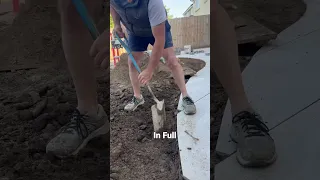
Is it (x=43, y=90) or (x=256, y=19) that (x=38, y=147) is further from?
(x=256, y=19)

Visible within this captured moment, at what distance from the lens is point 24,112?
1.30 meters

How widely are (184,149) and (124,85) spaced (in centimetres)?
30

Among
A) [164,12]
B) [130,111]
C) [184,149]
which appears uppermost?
[164,12]

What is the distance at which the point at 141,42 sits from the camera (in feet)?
3.85

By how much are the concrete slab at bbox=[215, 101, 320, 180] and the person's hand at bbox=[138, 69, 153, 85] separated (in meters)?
0.39

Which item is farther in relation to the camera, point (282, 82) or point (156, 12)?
point (282, 82)

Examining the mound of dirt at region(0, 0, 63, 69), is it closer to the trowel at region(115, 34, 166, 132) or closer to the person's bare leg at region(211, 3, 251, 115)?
the trowel at region(115, 34, 166, 132)

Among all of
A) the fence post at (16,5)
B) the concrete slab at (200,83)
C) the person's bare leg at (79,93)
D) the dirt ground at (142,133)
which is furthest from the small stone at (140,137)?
the fence post at (16,5)

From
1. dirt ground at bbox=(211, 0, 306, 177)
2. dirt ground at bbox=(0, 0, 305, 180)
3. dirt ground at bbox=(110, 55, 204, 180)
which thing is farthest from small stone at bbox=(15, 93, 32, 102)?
dirt ground at bbox=(211, 0, 306, 177)

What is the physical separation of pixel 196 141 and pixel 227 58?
307 mm

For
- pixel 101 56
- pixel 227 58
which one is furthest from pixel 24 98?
pixel 227 58

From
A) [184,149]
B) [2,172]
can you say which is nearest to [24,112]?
[2,172]

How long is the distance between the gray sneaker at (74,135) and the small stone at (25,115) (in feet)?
0.41

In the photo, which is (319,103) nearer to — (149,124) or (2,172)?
(149,124)
